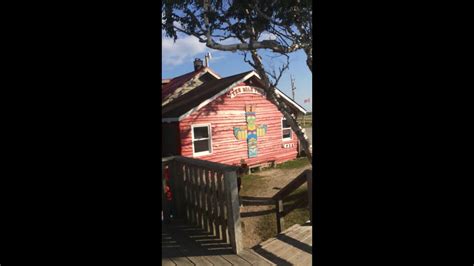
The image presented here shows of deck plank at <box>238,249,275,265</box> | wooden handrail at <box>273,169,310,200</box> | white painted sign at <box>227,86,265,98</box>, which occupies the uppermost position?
white painted sign at <box>227,86,265,98</box>

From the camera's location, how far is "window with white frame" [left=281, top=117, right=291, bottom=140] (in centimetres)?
1440

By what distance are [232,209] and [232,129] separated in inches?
370

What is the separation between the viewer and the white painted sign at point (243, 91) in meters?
12.6

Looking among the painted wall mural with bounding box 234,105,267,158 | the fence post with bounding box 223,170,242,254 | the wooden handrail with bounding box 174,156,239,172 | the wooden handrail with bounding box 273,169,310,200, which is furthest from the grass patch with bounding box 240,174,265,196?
the fence post with bounding box 223,170,242,254

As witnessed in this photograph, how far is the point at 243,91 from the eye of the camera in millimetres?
13008

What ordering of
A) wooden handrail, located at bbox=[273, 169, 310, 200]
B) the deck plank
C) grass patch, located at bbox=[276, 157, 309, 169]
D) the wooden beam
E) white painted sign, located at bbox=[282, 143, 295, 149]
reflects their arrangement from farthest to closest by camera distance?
1. white painted sign, located at bbox=[282, 143, 295, 149]
2. grass patch, located at bbox=[276, 157, 309, 169]
3. wooden handrail, located at bbox=[273, 169, 310, 200]
4. the wooden beam
5. the deck plank

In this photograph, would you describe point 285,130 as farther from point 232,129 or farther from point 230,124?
point 230,124

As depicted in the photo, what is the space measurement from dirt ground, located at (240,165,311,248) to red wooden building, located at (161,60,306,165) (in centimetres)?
146

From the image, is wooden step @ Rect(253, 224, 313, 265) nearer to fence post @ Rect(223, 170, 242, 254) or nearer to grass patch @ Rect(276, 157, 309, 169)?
fence post @ Rect(223, 170, 242, 254)

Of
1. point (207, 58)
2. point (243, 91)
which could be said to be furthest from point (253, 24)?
point (207, 58)

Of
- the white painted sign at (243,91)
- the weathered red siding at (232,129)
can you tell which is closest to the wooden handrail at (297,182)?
the weathered red siding at (232,129)

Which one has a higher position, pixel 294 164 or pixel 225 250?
pixel 225 250
